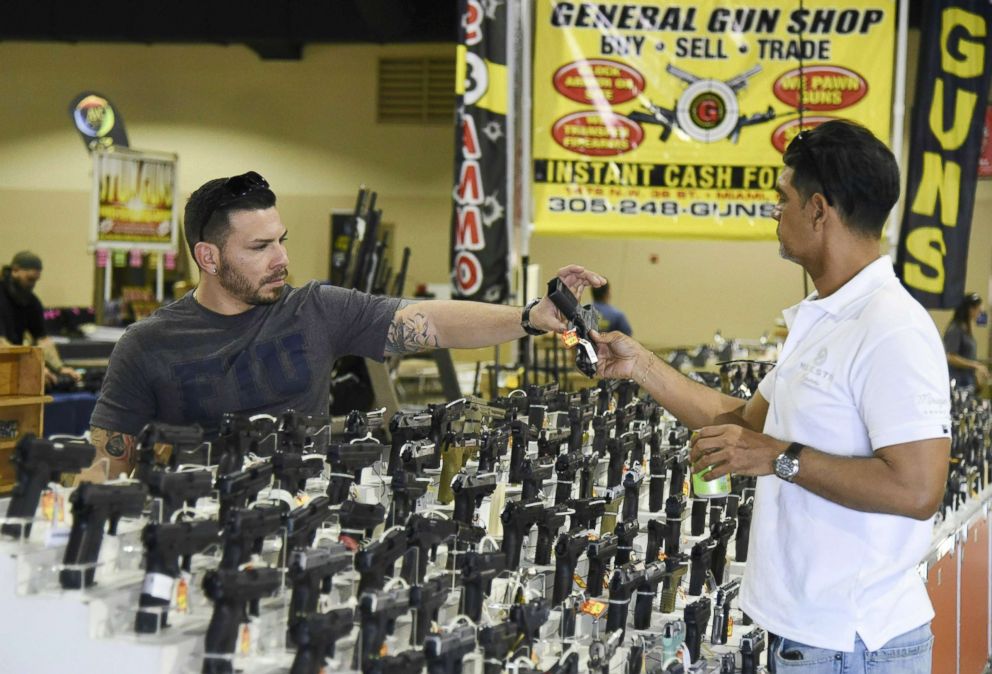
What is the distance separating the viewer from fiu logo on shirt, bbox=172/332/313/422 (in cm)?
263

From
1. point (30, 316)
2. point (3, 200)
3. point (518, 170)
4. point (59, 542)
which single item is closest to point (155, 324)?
point (59, 542)

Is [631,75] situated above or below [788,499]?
above

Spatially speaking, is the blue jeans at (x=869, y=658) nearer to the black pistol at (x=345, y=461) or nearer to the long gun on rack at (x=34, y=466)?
the black pistol at (x=345, y=461)

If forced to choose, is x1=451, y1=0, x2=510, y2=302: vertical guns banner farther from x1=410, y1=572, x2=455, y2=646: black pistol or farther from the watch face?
the watch face

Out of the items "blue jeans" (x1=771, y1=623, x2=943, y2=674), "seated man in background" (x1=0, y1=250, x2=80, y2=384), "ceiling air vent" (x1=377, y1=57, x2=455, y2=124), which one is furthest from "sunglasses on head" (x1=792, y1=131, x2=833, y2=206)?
"ceiling air vent" (x1=377, y1=57, x2=455, y2=124)

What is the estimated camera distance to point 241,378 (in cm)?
265

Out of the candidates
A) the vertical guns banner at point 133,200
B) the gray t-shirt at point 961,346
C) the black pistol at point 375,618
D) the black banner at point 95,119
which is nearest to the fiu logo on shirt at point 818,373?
the black pistol at point 375,618

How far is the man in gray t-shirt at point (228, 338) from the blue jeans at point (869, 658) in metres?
0.94

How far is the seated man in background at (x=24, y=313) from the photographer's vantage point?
7.68 m

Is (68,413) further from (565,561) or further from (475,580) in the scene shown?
(475,580)

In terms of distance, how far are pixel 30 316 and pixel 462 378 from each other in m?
3.80

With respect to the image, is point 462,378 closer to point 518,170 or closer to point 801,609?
point 518,170

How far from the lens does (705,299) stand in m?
14.0

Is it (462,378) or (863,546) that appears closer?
(863,546)
